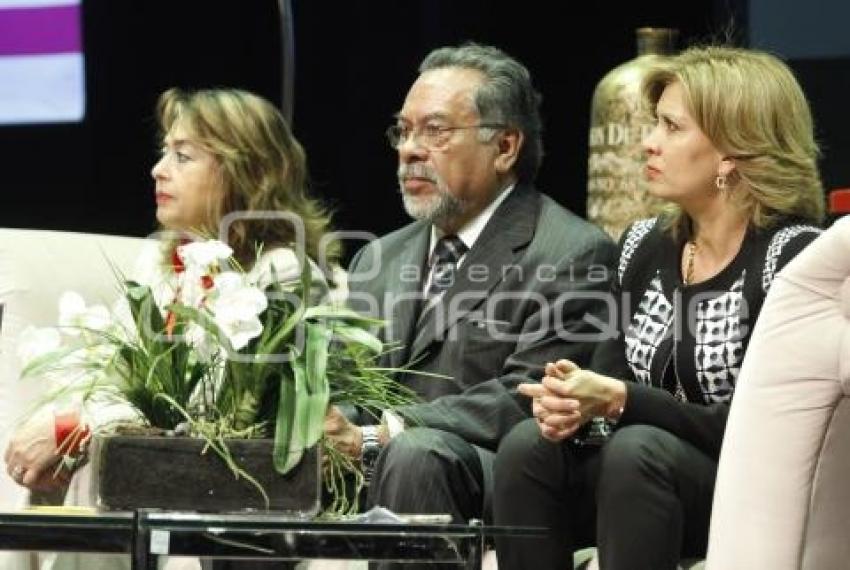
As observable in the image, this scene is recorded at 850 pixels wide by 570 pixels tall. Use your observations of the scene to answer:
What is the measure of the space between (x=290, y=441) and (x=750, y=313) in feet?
2.96

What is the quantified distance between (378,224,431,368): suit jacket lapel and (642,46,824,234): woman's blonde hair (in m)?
0.64

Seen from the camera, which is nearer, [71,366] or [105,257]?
[71,366]

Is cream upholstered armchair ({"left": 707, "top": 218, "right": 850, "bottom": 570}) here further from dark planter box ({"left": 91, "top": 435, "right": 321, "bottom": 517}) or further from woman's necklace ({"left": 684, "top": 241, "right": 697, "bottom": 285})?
woman's necklace ({"left": 684, "top": 241, "right": 697, "bottom": 285})

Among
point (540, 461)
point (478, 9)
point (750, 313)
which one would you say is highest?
point (478, 9)

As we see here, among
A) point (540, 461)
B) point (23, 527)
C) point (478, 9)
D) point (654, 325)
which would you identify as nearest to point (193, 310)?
point (23, 527)

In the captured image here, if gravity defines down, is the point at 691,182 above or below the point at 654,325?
above

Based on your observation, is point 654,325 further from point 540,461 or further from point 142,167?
point 142,167

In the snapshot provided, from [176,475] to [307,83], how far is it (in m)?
2.37

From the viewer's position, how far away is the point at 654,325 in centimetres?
335

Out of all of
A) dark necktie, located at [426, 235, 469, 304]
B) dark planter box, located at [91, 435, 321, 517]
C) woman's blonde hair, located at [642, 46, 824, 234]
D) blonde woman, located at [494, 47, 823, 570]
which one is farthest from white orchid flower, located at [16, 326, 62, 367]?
woman's blonde hair, located at [642, 46, 824, 234]

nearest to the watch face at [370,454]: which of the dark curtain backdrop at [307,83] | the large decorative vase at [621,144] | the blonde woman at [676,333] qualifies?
the blonde woman at [676,333]

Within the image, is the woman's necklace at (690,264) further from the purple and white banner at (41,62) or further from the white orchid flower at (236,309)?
the purple and white banner at (41,62)

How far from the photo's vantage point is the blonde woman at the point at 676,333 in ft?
9.93

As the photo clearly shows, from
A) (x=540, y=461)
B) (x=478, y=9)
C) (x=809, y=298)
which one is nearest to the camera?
(x=809, y=298)
